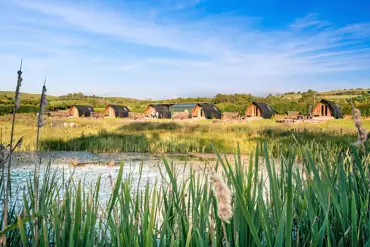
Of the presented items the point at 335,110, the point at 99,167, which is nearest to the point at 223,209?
the point at 99,167

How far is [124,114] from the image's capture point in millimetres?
49812

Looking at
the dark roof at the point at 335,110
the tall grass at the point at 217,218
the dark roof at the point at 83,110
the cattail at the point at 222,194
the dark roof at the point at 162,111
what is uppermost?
the dark roof at the point at 335,110

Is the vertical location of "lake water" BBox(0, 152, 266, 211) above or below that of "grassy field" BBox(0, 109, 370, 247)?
below

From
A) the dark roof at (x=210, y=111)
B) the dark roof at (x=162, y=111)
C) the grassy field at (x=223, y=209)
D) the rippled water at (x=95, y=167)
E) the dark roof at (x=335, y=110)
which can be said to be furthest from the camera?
the dark roof at (x=162, y=111)

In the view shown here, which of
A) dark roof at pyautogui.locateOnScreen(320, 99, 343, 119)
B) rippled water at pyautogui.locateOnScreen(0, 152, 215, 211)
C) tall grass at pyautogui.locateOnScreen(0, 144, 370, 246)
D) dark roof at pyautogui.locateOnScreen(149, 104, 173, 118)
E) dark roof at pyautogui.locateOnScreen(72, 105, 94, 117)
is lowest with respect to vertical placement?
rippled water at pyautogui.locateOnScreen(0, 152, 215, 211)

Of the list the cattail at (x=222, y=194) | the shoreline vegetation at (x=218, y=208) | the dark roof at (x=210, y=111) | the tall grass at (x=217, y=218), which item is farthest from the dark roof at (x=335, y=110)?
the cattail at (x=222, y=194)

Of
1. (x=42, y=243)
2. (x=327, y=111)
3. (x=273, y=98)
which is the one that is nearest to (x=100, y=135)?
(x=42, y=243)

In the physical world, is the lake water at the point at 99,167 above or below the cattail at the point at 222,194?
below

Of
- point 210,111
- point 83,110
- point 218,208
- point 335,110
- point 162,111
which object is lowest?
point 218,208

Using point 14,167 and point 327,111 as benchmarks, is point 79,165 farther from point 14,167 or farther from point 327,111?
point 327,111

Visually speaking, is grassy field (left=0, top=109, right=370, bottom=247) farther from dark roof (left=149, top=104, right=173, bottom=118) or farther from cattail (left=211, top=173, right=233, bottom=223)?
dark roof (left=149, top=104, right=173, bottom=118)

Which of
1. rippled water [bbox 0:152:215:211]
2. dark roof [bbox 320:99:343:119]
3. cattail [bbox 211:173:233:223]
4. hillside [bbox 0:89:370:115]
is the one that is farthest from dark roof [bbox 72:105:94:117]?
cattail [bbox 211:173:233:223]

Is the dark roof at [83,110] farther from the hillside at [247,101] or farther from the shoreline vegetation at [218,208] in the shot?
the shoreline vegetation at [218,208]

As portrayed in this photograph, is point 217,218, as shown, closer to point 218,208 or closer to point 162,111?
point 218,208
